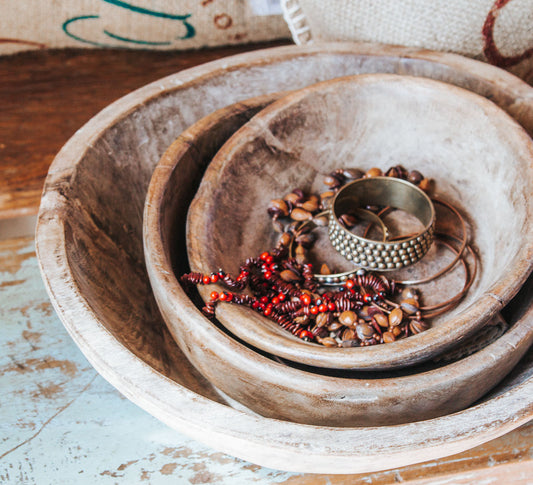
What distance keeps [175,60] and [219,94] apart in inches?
16.9

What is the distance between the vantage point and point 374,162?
89cm

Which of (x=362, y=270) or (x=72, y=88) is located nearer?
(x=362, y=270)

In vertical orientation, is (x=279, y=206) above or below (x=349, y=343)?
above

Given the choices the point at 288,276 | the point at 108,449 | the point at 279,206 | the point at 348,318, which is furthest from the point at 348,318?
the point at 108,449

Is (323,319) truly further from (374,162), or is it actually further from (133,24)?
(133,24)

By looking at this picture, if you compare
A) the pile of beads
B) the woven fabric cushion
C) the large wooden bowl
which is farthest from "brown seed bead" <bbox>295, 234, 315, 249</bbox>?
the woven fabric cushion

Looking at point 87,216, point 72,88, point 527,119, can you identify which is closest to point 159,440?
point 87,216

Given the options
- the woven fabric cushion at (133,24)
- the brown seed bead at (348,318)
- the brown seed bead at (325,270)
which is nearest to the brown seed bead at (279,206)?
the brown seed bead at (325,270)

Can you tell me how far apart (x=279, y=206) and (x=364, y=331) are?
0.24m

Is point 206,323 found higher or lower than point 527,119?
lower

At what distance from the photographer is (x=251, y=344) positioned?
586mm

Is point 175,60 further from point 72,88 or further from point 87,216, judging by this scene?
point 87,216

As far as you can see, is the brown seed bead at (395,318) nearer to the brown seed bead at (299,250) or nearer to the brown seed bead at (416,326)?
the brown seed bead at (416,326)

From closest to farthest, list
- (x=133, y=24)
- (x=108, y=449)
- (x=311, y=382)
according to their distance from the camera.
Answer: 1. (x=311, y=382)
2. (x=108, y=449)
3. (x=133, y=24)
